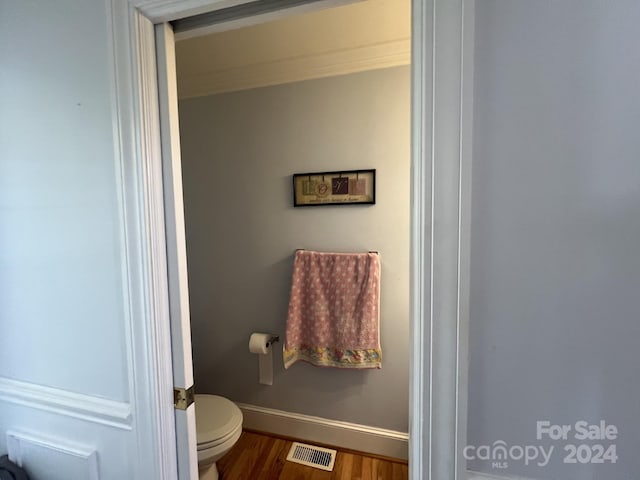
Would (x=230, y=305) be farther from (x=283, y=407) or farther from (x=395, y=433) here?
(x=395, y=433)

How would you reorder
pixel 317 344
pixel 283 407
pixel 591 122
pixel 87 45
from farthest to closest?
pixel 283 407
pixel 317 344
pixel 87 45
pixel 591 122

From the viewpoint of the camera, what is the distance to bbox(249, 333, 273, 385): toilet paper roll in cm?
168

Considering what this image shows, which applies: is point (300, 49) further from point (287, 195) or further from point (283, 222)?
point (283, 222)

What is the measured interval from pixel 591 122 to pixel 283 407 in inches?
79.8

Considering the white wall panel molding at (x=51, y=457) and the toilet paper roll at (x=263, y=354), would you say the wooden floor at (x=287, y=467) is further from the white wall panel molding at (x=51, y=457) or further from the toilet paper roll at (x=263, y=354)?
the white wall panel molding at (x=51, y=457)

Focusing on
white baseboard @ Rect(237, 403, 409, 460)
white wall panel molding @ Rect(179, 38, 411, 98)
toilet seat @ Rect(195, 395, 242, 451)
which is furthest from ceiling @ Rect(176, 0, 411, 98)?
white baseboard @ Rect(237, 403, 409, 460)

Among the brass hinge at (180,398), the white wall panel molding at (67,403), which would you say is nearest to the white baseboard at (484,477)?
the brass hinge at (180,398)

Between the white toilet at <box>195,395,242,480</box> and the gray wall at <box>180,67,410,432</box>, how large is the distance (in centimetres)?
36

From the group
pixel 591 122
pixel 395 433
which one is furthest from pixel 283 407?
pixel 591 122

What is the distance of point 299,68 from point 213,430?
2022 millimetres

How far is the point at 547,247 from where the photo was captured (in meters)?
0.53

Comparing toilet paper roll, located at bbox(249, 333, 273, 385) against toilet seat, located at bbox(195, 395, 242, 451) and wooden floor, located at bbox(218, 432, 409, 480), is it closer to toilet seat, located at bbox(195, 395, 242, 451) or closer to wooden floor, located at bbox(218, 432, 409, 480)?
toilet seat, located at bbox(195, 395, 242, 451)

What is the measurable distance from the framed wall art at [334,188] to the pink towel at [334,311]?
31 cm

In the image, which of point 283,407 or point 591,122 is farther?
point 283,407
